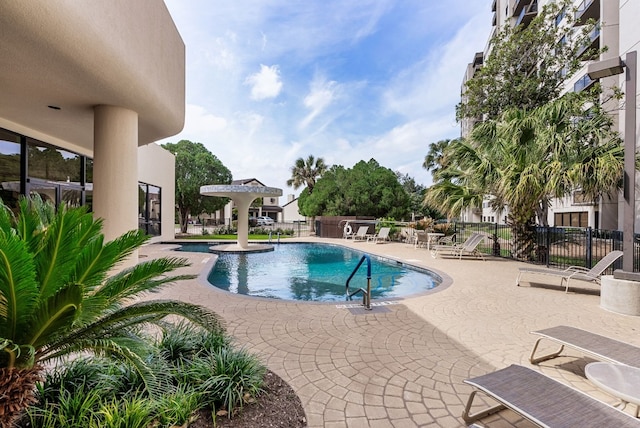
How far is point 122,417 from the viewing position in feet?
7.55

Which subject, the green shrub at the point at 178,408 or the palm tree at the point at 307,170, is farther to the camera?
the palm tree at the point at 307,170

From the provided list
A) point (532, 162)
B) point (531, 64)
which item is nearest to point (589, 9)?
point (531, 64)

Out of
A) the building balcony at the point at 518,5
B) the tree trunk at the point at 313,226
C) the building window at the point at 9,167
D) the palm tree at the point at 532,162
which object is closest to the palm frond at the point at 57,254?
the building window at the point at 9,167

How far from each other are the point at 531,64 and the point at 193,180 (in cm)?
2609

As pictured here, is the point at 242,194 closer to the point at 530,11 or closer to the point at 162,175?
the point at 162,175

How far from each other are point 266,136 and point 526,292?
17.8m

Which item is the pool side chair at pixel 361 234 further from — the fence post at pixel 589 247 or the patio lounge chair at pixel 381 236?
the fence post at pixel 589 247

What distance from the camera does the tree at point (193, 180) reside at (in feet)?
89.8

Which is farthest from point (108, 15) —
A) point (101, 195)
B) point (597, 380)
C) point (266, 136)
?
point (266, 136)

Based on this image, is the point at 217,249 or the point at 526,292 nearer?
the point at 526,292

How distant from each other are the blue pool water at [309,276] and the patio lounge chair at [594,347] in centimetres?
429

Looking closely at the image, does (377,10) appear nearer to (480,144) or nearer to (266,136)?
(480,144)

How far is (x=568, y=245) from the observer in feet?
35.4

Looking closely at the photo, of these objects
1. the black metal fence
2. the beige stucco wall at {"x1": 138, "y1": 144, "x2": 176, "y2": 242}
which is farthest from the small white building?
the black metal fence
